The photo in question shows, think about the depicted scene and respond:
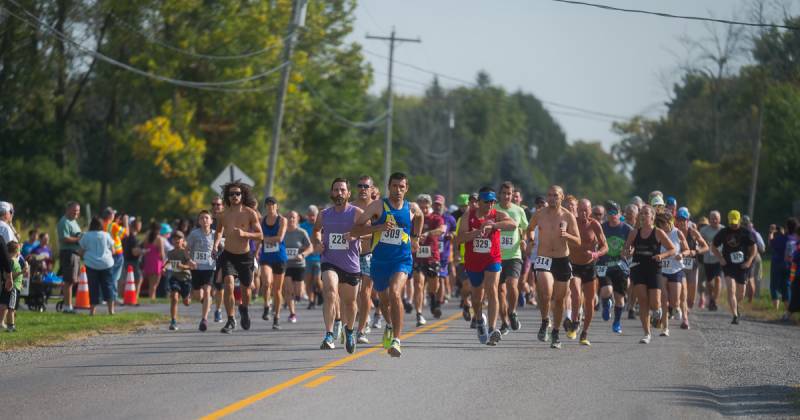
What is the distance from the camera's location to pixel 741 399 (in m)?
12.3

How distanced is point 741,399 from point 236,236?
8740 mm

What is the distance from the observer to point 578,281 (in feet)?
60.8

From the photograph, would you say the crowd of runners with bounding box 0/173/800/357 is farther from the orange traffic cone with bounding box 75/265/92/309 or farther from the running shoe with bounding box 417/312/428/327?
the orange traffic cone with bounding box 75/265/92/309

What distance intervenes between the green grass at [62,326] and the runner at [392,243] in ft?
17.2

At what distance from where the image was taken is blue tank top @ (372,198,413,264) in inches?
569

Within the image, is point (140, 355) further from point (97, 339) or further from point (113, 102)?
point (113, 102)

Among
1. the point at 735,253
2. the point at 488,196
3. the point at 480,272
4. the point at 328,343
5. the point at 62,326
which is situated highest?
the point at 488,196

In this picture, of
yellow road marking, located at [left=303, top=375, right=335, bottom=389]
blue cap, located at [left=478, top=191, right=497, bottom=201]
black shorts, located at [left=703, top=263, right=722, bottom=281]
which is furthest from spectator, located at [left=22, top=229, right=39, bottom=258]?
yellow road marking, located at [left=303, top=375, right=335, bottom=389]

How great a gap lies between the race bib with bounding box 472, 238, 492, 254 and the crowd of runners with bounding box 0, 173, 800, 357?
0.7 inches

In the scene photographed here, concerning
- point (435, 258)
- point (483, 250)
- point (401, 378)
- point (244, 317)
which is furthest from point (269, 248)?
point (401, 378)

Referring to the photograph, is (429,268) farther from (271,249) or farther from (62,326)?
(62,326)

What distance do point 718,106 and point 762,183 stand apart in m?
11.2

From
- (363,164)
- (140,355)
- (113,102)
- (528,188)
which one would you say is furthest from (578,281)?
(528,188)

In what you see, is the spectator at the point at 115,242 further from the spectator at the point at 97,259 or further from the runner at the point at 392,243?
the runner at the point at 392,243
